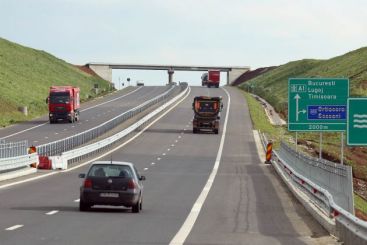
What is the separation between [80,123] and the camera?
9119 centimetres

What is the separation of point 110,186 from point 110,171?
0.62m

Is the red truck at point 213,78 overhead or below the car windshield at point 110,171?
overhead

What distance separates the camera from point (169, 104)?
4808 inches

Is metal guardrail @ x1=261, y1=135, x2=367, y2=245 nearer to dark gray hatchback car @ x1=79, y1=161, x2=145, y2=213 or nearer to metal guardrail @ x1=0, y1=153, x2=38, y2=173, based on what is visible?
dark gray hatchback car @ x1=79, y1=161, x2=145, y2=213

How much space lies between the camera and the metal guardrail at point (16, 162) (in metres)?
40.3

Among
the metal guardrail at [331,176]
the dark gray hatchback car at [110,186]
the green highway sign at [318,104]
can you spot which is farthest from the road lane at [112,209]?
the green highway sign at [318,104]

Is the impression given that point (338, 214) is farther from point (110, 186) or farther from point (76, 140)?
point (76, 140)

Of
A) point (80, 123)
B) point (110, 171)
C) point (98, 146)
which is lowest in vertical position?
point (98, 146)

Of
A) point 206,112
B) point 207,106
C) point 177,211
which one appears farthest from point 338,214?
point 207,106

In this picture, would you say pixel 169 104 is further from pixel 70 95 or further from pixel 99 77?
pixel 99 77

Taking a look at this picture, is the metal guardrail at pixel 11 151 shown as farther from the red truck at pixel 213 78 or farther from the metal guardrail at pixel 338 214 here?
the red truck at pixel 213 78

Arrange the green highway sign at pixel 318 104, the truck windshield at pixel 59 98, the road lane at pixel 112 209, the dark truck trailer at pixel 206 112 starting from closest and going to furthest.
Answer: the road lane at pixel 112 209 < the green highway sign at pixel 318 104 < the dark truck trailer at pixel 206 112 < the truck windshield at pixel 59 98

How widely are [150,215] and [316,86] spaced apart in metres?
18.5

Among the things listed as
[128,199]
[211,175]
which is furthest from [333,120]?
[128,199]
